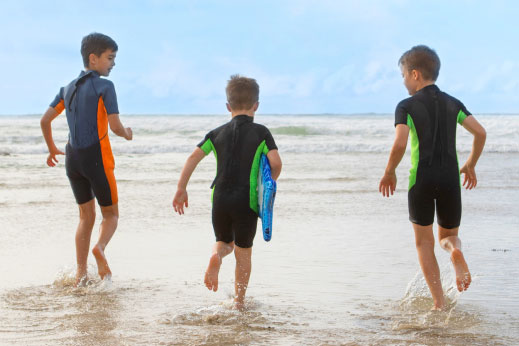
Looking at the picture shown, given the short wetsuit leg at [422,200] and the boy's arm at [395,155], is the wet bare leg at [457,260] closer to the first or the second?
the short wetsuit leg at [422,200]

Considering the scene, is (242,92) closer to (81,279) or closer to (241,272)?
(241,272)

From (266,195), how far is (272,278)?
1213 millimetres

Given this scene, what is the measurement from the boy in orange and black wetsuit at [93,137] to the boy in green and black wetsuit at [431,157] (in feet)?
6.54

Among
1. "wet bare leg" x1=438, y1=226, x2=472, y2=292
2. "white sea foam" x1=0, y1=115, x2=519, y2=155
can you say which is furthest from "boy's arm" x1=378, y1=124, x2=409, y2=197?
"white sea foam" x1=0, y1=115, x2=519, y2=155

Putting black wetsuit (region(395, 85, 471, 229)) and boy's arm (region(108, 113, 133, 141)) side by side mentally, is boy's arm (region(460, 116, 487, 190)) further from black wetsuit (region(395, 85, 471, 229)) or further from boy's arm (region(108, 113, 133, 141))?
boy's arm (region(108, 113, 133, 141))

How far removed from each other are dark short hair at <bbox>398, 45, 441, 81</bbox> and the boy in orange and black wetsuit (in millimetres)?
2022

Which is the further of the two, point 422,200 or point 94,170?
point 94,170

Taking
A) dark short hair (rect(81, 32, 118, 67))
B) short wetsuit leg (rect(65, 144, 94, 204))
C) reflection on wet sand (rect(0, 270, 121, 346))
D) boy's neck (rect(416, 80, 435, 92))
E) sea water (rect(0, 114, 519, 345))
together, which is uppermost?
dark short hair (rect(81, 32, 118, 67))

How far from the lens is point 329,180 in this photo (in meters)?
12.8

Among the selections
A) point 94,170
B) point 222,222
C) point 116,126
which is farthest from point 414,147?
point 94,170

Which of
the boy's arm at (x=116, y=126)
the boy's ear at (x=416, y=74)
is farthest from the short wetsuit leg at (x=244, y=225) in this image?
the boy's ear at (x=416, y=74)

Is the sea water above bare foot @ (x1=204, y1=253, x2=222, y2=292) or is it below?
below

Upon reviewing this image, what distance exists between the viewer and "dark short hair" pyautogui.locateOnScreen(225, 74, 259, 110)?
4398 mm

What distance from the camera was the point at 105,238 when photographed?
5160mm
